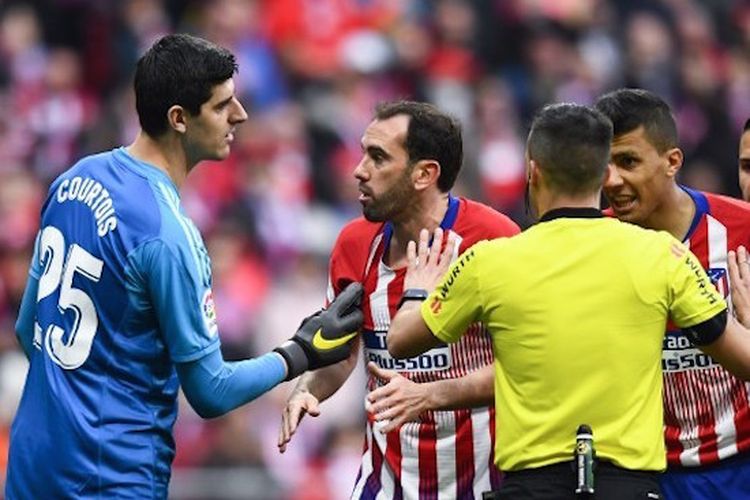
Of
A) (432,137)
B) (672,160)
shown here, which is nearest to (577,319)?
(672,160)

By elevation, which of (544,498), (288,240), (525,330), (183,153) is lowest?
(544,498)

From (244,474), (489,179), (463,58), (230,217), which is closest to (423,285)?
(244,474)

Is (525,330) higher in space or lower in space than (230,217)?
lower

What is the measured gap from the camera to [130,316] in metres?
6.33

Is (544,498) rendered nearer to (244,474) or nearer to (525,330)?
(525,330)

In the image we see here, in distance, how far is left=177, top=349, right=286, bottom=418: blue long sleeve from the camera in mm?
6379

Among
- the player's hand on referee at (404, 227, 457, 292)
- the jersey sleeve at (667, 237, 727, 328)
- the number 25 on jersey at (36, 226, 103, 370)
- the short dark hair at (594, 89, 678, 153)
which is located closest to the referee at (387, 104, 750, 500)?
the jersey sleeve at (667, 237, 727, 328)

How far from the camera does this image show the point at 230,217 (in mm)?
13336

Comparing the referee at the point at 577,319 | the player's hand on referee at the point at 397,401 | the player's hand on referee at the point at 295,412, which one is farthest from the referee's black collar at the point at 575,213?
the player's hand on referee at the point at 295,412

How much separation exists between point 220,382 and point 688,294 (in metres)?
1.55

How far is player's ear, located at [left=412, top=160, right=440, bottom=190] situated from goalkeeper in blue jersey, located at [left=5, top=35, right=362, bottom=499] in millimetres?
1120

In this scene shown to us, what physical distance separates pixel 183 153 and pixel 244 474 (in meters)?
5.13

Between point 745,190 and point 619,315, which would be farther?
point 745,190

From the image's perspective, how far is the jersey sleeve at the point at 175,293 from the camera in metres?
6.26
